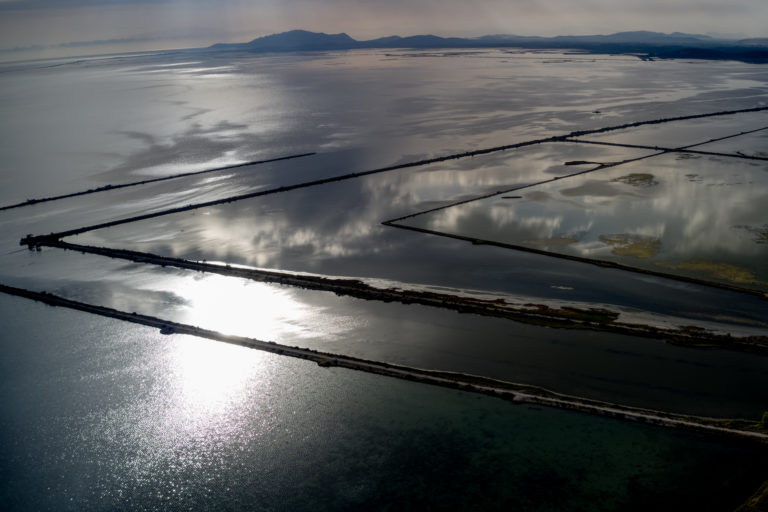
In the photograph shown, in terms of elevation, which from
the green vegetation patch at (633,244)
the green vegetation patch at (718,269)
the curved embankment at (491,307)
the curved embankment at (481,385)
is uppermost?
the green vegetation patch at (633,244)

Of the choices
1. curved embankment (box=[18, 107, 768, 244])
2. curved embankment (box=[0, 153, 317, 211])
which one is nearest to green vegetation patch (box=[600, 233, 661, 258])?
curved embankment (box=[18, 107, 768, 244])

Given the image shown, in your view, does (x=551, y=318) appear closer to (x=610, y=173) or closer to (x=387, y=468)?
(x=387, y=468)

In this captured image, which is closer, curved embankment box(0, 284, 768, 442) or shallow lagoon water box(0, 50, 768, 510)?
shallow lagoon water box(0, 50, 768, 510)

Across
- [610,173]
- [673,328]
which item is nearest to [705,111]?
[610,173]

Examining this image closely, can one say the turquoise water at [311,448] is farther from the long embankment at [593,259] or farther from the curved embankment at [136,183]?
the curved embankment at [136,183]

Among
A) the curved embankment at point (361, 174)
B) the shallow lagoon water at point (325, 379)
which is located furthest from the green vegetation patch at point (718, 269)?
the curved embankment at point (361, 174)

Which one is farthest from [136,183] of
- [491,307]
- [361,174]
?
[491,307]

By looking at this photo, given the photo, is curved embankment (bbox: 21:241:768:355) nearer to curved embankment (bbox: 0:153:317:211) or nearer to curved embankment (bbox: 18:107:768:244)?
curved embankment (bbox: 18:107:768:244)
